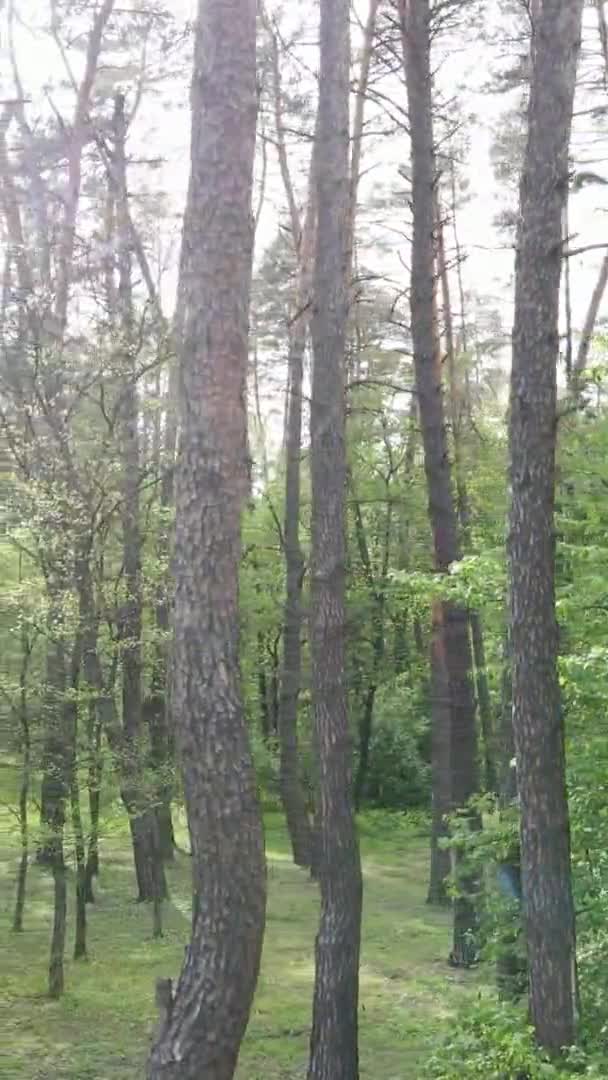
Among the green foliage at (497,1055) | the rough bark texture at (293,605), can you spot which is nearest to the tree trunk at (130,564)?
the rough bark texture at (293,605)

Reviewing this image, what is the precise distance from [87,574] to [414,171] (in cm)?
529

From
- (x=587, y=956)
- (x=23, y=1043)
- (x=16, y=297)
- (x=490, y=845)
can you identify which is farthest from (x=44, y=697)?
(x=587, y=956)

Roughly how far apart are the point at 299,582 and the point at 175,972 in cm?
737

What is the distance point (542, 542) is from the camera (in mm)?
6129

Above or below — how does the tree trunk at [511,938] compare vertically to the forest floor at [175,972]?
above

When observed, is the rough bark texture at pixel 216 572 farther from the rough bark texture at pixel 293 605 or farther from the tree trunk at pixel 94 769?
the rough bark texture at pixel 293 605

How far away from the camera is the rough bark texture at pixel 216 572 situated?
5594 millimetres

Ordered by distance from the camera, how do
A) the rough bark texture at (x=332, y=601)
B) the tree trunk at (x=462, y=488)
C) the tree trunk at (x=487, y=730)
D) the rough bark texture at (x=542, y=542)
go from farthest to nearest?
the tree trunk at (x=487, y=730) < the tree trunk at (x=462, y=488) < the rough bark texture at (x=332, y=601) < the rough bark texture at (x=542, y=542)

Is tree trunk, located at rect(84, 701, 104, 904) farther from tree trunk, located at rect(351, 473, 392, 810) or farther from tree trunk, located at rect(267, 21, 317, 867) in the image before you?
tree trunk, located at rect(351, 473, 392, 810)

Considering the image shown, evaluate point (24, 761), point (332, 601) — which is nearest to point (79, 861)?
point (24, 761)

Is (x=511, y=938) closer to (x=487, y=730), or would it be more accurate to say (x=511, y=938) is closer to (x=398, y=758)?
(x=487, y=730)

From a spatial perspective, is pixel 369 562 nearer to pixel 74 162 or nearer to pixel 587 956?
pixel 74 162

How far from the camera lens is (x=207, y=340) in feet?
19.4

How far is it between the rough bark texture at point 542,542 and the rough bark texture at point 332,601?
2688 millimetres
